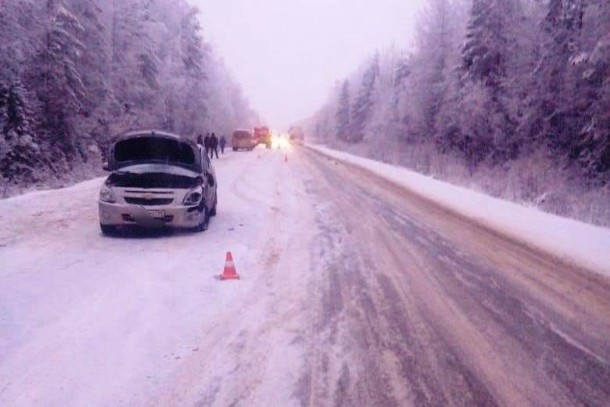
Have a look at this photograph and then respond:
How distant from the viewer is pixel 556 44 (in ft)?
79.9

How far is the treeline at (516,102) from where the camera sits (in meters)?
19.5

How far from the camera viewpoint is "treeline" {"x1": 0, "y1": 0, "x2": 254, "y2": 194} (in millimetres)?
21234

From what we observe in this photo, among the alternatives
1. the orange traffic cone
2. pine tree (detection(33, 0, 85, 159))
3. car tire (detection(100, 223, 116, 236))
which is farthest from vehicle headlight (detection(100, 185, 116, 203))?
pine tree (detection(33, 0, 85, 159))

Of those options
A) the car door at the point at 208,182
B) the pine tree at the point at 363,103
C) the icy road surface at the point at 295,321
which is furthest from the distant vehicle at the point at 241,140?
the icy road surface at the point at 295,321

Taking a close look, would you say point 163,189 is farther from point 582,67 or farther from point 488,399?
point 582,67

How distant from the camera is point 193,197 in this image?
9.84 metres

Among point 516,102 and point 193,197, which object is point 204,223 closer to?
point 193,197

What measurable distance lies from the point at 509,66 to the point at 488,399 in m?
29.3

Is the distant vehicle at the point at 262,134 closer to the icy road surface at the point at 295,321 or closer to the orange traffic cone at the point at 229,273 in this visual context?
the icy road surface at the point at 295,321

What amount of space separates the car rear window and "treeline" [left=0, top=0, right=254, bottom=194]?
1168 centimetres

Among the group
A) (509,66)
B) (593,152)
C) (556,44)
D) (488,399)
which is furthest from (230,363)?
(509,66)

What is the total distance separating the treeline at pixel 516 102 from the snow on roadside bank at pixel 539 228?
1.31 m

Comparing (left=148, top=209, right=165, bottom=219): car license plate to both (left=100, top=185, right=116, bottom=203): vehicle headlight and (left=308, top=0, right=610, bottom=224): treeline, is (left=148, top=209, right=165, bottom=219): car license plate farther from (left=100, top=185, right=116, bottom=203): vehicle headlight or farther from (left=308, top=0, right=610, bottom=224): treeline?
(left=308, top=0, right=610, bottom=224): treeline

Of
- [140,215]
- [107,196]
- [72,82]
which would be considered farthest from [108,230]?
[72,82]
